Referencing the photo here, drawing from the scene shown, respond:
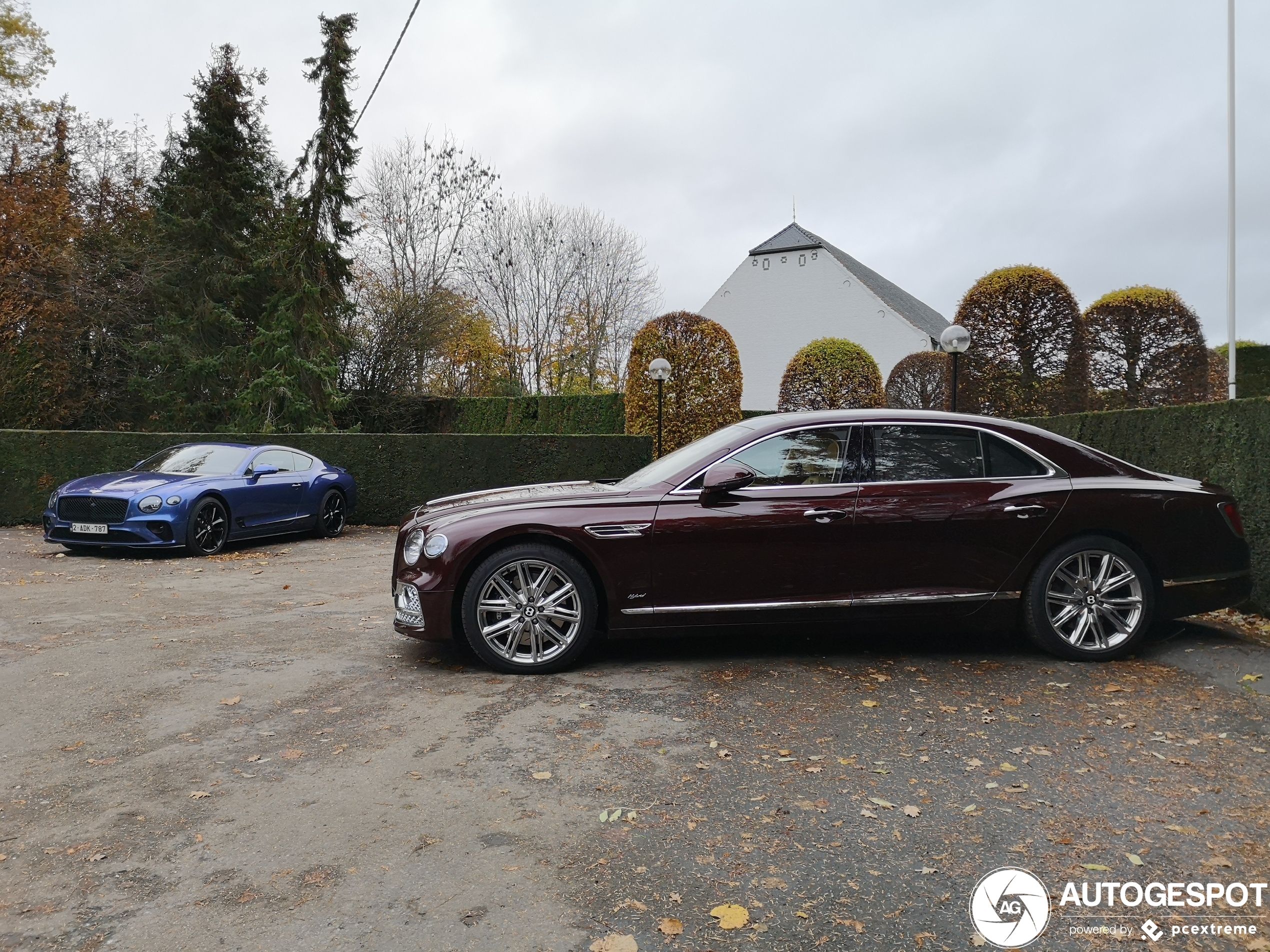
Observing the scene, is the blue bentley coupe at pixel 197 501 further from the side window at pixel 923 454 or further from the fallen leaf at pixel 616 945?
the fallen leaf at pixel 616 945

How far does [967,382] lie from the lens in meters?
16.2

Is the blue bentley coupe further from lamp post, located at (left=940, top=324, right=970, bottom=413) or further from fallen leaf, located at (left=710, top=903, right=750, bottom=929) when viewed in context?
fallen leaf, located at (left=710, top=903, right=750, bottom=929)

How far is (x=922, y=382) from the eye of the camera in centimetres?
2228

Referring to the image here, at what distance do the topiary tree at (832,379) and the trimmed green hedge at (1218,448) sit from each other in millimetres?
15296

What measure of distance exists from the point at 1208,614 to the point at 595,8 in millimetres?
8675

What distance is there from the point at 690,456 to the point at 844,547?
115cm

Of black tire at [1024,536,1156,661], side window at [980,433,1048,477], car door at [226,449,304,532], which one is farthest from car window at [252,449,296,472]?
black tire at [1024,536,1156,661]

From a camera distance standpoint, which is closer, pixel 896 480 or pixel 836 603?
pixel 836 603

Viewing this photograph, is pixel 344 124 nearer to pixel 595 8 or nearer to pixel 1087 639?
pixel 595 8

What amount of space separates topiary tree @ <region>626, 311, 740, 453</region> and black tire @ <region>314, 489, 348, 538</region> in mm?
8377

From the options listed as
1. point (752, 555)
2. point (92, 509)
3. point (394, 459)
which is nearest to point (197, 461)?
point (92, 509)

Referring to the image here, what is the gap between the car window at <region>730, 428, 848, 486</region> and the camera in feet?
17.1

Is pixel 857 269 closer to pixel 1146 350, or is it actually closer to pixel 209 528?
pixel 1146 350

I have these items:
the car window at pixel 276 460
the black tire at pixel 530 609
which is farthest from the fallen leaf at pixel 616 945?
the car window at pixel 276 460
